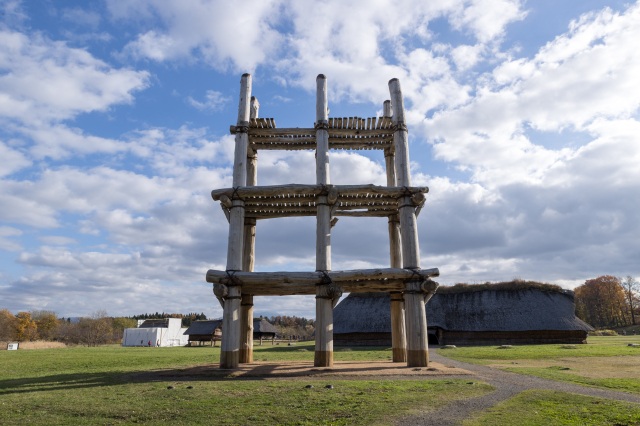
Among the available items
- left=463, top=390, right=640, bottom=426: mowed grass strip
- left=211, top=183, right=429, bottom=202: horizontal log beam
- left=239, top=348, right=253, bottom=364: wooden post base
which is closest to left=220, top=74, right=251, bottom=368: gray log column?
left=211, top=183, right=429, bottom=202: horizontal log beam

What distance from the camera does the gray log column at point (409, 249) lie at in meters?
19.6

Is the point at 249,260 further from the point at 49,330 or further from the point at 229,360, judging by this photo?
the point at 49,330

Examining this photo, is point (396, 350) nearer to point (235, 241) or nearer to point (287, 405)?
point (235, 241)

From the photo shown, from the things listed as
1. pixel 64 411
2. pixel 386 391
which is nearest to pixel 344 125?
pixel 386 391

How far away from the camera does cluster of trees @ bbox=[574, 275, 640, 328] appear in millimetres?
97375

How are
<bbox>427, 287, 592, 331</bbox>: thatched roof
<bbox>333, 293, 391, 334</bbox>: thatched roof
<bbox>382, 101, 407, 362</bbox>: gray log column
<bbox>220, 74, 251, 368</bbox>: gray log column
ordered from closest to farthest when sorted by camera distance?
<bbox>220, 74, 251, 368</bbox>: gray log column
<bbox>382, 101, 407, 362</bbox>: gray log column
<bbox>427, 287, 592, 331</bbox>: thatched roof
<bbox>333, 293, 391, 334</bbox>: thatched roof

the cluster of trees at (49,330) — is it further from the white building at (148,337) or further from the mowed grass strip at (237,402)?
the mowed grass strip at (237,402)

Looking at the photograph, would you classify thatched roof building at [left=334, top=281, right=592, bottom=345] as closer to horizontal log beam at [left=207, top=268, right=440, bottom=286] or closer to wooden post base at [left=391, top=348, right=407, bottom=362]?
wooden post base at [left=391, top=348, right=407, bottom=362]

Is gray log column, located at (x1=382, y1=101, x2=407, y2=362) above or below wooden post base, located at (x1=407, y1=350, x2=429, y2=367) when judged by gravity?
above

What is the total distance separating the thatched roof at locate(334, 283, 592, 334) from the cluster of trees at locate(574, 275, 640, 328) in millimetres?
60373

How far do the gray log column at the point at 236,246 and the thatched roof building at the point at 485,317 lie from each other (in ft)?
98.2

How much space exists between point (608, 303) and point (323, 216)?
104 m

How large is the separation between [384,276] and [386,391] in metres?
7.75

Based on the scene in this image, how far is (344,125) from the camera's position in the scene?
23.8m
